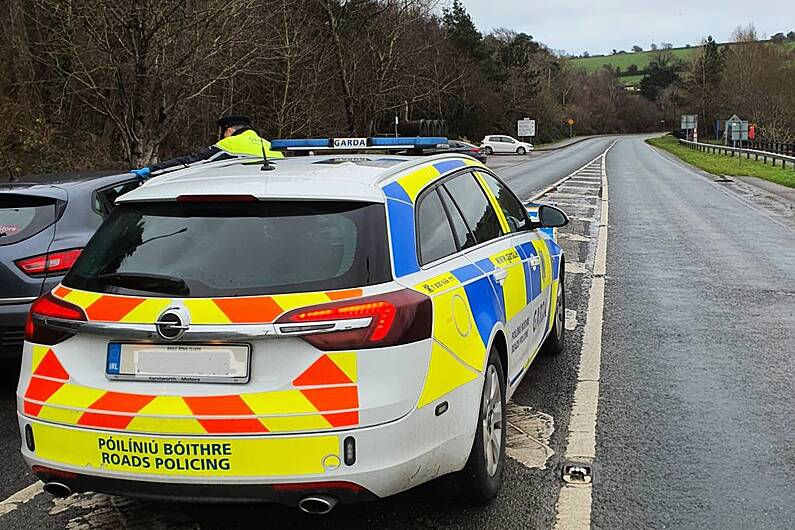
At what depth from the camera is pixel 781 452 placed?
465 centimetres

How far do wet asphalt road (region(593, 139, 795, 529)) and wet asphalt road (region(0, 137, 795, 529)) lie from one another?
0.04 ft

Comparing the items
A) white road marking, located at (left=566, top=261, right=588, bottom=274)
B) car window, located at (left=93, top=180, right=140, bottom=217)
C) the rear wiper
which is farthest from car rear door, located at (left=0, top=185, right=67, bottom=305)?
white road marking, located at (left=566, top=261, right=588, bottom=274)

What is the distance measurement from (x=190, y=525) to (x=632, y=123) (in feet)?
529

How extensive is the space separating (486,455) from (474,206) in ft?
4.91

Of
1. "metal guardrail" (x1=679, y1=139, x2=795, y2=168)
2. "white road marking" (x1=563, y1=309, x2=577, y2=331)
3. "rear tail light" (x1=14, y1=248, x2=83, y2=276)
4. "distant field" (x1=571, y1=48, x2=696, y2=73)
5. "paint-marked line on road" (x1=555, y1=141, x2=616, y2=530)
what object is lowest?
"metal guardrail" (x1=679, y1=139, x2=795, y2=168)

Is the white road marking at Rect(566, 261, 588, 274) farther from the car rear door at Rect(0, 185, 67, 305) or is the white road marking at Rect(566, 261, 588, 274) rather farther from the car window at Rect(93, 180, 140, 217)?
the car rear door at Rect(0, 185, 67, 305)

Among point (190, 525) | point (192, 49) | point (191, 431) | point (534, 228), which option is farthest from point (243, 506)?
point (192, 49)

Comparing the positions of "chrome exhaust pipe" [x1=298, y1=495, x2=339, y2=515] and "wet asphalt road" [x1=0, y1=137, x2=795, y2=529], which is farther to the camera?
"wet asphalt road" [x1=0, y1=137, x2=795, y2=529]

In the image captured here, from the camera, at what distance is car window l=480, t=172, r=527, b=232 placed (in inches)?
210

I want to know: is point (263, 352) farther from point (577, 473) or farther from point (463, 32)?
point (463, 32)

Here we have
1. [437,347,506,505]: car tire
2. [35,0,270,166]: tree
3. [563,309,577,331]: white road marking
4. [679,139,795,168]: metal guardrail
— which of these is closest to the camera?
[437,347,506,505]: car tire

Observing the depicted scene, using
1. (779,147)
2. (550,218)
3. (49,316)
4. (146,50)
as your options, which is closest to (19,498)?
(49,316)

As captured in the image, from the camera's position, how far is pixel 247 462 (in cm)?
311

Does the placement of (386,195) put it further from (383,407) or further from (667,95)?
(667,95)
